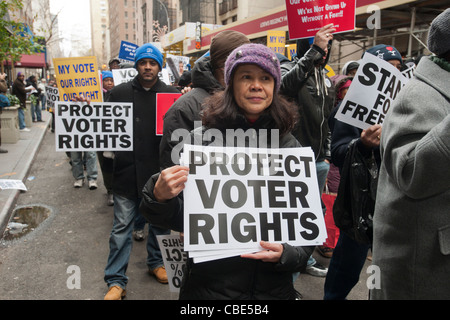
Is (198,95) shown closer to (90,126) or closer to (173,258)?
(173,258)

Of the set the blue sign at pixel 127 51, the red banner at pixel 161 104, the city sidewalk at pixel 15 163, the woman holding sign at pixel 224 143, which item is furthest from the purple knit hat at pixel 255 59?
the blue sign at pixel 127 51

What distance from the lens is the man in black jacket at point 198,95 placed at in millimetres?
2586

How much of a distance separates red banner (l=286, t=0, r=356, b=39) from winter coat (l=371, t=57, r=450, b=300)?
5.93 feet

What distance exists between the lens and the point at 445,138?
1361 millimetres

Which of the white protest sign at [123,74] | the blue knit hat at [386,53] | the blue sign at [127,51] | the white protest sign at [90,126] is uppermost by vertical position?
the blue sign at [127,51]

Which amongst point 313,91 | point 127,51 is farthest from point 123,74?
point 313,91

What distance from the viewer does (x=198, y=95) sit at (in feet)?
8.76

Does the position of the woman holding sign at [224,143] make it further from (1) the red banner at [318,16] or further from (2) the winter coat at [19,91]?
(2) the winter coat at [19,91]

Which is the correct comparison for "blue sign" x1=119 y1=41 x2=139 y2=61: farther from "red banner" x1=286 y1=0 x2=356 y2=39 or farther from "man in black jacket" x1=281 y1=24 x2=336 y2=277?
"man in black jacket" x1=281 y1=24 x2=336 y2=277

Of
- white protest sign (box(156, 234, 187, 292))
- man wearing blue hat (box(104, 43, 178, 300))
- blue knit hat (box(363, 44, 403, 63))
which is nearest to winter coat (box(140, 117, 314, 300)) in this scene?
white protest sign (box(156, 234, 187, 292))

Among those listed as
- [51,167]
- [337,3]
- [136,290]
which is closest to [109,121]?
[136,290]

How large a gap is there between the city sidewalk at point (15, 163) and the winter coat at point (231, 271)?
4084 mm

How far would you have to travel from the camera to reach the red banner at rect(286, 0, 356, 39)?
10.8 ft

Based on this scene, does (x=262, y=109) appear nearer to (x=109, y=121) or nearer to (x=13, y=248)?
(x=109, y=121)
